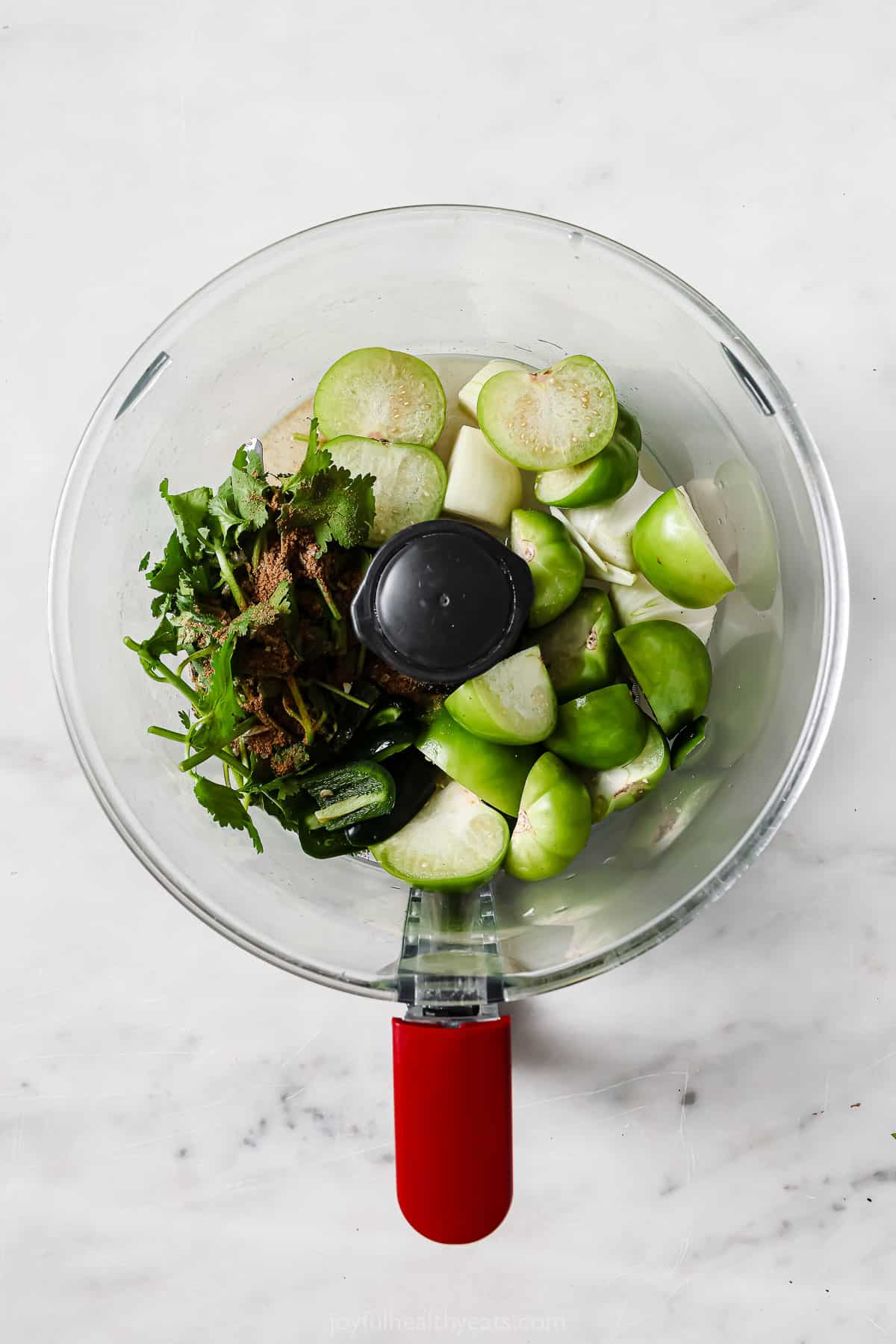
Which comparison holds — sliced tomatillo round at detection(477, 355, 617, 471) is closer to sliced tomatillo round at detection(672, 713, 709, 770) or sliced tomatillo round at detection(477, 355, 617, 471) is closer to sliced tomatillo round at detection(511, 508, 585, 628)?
sliced tomatillo round at detection(511, 508, 585, 628)

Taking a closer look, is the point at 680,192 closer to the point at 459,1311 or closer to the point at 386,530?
the point at 386,530

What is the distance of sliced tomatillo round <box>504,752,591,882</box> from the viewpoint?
94cm

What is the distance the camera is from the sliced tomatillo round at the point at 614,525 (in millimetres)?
1012

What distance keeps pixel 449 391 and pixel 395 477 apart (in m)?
0.17

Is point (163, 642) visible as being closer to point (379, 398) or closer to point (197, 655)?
point (197, 655)

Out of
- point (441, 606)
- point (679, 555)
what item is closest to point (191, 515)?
point (441, 606)

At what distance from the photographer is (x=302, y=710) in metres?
0.92

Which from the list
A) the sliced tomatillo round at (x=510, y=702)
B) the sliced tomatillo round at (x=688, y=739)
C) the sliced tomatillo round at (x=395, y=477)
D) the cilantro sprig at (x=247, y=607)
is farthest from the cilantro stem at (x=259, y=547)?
the sliced tomatillo round at (x=688, y=739)

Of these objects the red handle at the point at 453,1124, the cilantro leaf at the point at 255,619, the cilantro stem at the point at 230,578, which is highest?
the cilantro stem at the point at 230,578

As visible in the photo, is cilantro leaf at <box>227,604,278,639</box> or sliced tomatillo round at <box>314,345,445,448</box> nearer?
cilantro leaf at <box>227,604,278,639</box>

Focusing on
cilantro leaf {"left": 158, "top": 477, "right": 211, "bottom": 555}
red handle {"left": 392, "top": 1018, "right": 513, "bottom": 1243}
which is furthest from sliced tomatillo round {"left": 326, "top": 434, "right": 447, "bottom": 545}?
red handle {"left": 392, "top": 1018, "right": 513, "bottom": 1243}

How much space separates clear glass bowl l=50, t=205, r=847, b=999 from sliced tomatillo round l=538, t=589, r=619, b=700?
0.14 m

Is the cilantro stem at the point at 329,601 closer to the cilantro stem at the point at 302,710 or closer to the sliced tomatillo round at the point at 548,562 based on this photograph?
the cilantro stem at the point at 302,710

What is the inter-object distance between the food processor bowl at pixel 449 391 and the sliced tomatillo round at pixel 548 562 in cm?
17
